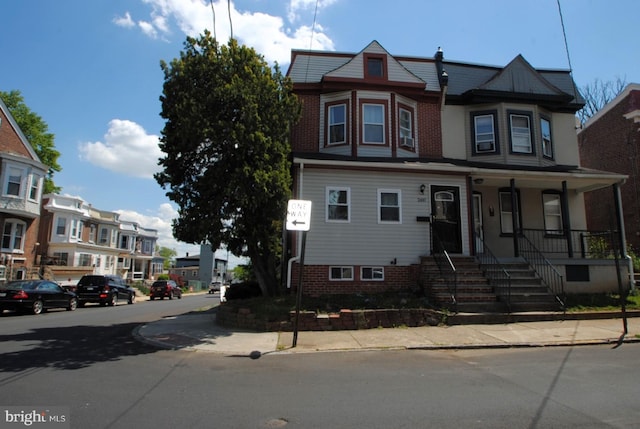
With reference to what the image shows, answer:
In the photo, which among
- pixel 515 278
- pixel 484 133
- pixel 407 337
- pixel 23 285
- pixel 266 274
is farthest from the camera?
pixel 23 285

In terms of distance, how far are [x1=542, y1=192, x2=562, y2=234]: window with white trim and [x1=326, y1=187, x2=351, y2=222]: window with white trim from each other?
867cm

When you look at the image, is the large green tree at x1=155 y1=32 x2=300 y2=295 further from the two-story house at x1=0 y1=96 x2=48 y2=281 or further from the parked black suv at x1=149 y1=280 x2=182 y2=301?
the parked black suv at x1=149 y1=280 x2=182 y2=301

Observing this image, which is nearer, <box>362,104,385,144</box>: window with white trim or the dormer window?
<box>362,104,385,144</box>: window with white trim

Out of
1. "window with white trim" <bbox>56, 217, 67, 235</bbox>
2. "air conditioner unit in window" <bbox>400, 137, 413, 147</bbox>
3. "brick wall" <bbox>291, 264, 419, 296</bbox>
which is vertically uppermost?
"air conditioner unit in window" <bbox>400, 137, 413, 147</bbox>

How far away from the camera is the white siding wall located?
1331 cm

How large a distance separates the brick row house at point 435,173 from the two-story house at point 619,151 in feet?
19.3

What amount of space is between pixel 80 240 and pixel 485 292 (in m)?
40.4

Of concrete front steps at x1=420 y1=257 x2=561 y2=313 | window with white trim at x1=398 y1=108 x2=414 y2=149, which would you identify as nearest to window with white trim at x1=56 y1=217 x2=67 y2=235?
window with white trim at x1=398 y1=108 x2=414 y2=149

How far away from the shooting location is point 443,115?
1703 centimetres

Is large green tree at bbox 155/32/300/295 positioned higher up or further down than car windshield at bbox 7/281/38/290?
higher up

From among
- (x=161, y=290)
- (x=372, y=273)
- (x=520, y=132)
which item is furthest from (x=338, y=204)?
(x=161, y=290)

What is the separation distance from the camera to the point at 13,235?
27.8 meters

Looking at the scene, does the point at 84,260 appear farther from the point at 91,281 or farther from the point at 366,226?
the point at 366,226

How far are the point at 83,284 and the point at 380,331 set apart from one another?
2037 centimetres
